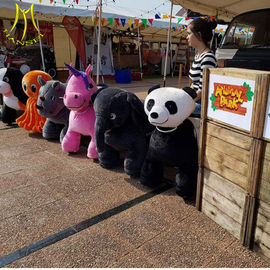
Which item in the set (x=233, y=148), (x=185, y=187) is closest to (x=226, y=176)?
(x=233, y=148)

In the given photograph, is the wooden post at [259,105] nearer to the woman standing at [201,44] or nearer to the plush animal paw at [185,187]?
the plush animal paw at [185,187]

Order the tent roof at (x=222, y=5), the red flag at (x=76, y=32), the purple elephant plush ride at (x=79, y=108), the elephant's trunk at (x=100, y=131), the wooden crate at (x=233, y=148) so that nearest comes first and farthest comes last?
the wooden crate at (x=233, y=148)
the elephant's trunk at (x=100, y=131)
the purple elephant plush ride at (x=79, y=108)
the tent roof at (x=222, y=5)
the red flag at (x=76, y=32)

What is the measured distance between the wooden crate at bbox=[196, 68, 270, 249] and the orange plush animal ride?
3375mm

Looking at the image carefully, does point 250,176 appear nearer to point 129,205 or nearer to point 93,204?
point 129,205

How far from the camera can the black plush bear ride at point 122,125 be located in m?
3.24

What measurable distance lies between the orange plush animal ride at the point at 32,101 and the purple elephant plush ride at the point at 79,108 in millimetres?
1138

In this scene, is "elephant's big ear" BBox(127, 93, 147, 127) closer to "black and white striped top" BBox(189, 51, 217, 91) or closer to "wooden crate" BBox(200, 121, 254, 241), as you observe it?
"black and white striped top" BBox(189, 51, 217, 91)

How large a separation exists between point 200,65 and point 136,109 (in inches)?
35.2

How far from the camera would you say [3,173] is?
3.50m

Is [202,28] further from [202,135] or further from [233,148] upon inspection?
[233,148]

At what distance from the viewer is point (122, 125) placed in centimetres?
340

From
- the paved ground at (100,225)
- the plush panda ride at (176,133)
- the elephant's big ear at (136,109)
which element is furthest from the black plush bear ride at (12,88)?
the plush panda ride at (176,133)

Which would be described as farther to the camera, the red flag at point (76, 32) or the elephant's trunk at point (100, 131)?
the red flag at point (76, 32)

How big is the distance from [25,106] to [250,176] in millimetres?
4745
